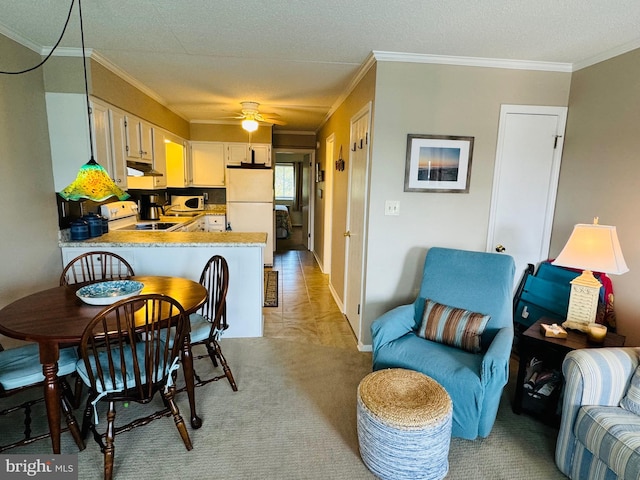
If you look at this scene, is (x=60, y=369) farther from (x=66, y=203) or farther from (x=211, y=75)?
(x=211, y=75)

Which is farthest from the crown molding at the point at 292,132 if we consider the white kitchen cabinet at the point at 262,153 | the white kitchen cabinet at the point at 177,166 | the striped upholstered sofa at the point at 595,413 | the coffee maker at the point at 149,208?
the striped upholstered sofa at the point at 595,413

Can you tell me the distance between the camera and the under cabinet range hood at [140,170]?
11.9 ft

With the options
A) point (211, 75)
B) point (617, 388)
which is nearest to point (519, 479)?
point (617, 388)

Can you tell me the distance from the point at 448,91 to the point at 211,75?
2.13 metres

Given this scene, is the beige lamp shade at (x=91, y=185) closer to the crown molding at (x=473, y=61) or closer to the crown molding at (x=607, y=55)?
the crown molding at (x=473, y=61)

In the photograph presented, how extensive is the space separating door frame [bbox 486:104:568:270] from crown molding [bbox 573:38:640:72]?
0.31 m

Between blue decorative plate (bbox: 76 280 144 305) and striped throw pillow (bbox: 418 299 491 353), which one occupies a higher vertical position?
blue decorative plate (bbox: 76 280 144 305)

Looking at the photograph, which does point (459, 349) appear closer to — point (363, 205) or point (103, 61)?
point (363, 205)

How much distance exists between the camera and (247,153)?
5.96m

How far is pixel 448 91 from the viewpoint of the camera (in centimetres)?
272

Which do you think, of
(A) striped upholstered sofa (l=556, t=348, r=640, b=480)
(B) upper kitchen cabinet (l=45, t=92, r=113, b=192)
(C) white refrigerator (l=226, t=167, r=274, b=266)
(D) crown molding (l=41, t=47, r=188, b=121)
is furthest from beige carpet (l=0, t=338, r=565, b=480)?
(C) white refrigerator (l=226, t=167, r=274, b=266)

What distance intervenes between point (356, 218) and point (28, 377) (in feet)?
8.20

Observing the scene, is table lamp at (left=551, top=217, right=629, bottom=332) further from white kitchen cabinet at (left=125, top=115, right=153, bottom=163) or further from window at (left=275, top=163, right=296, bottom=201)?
window at (left=275, top=163, right=296, bottom=201)

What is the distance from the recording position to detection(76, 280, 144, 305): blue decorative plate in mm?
1960
